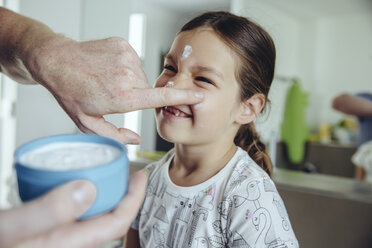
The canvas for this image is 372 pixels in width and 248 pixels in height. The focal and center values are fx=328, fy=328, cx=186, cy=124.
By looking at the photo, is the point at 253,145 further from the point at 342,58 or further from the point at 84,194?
the point at 342,58

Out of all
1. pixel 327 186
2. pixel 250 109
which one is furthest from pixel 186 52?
pixel 327 186

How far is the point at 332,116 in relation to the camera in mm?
4602

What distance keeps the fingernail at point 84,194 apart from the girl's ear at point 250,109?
61cm

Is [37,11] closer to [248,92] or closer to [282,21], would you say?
[248,92]

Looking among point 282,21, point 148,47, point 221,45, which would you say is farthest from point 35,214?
point 282,21

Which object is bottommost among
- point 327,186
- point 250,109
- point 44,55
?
point 327,186

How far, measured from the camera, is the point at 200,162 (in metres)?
0.90

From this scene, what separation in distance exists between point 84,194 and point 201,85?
0.51m

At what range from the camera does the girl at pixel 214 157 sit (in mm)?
697

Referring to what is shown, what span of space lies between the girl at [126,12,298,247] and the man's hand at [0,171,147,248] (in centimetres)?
39

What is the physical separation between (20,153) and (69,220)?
0.11 metres

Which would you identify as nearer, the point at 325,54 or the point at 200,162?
the point at 200,162

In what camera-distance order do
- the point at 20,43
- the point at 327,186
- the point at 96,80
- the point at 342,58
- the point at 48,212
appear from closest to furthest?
the point at 48,212
the point at 96,80
the point at 20,43
the point at 327,186
the point at 342,58

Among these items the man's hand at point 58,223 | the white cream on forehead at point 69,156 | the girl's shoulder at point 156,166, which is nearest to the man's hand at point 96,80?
the white cream on forehead at point 69,156
